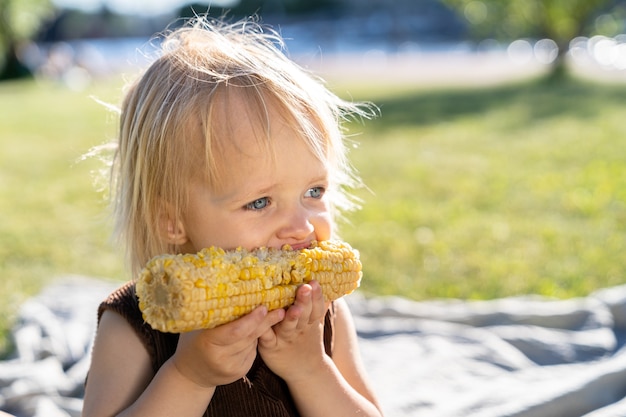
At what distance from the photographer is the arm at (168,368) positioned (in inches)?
75.0

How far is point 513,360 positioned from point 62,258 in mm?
3390

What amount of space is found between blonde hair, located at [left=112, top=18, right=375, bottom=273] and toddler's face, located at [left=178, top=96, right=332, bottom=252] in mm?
39

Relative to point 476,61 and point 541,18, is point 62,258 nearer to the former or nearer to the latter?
point 541,18

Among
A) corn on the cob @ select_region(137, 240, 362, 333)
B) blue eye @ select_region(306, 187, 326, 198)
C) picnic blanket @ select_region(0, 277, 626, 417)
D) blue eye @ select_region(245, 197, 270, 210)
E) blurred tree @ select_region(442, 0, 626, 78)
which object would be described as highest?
blurred tree @ select_region(442, 0, 626, 78)

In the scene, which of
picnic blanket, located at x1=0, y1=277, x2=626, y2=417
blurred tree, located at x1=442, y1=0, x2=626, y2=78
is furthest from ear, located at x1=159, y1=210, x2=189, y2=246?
blurred tree, located at x1=442, y1=0, x2=626, y2=78

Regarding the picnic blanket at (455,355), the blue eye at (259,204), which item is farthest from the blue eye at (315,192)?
the picnic blanket at (455,355)

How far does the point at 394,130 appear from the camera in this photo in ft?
37.9

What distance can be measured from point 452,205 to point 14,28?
1023 inches

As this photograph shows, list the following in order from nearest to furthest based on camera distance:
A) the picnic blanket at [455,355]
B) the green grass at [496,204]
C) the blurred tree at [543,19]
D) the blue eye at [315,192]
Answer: the blue eye at [315,192] < the picnic blanket at [455,355] < the green grass at [496,204] < the blurred tree at [543,19]

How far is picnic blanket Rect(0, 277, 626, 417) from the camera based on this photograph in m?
3.09

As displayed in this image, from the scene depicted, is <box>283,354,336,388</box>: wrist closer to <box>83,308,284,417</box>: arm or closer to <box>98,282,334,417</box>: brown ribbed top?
<box>98,282,334,417</box>: brown ribbed top

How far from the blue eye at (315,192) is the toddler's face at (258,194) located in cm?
3

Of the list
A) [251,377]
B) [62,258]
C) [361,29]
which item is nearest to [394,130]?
[62,258]

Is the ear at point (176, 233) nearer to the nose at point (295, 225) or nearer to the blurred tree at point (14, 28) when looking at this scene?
the nose at point (295, 225)
